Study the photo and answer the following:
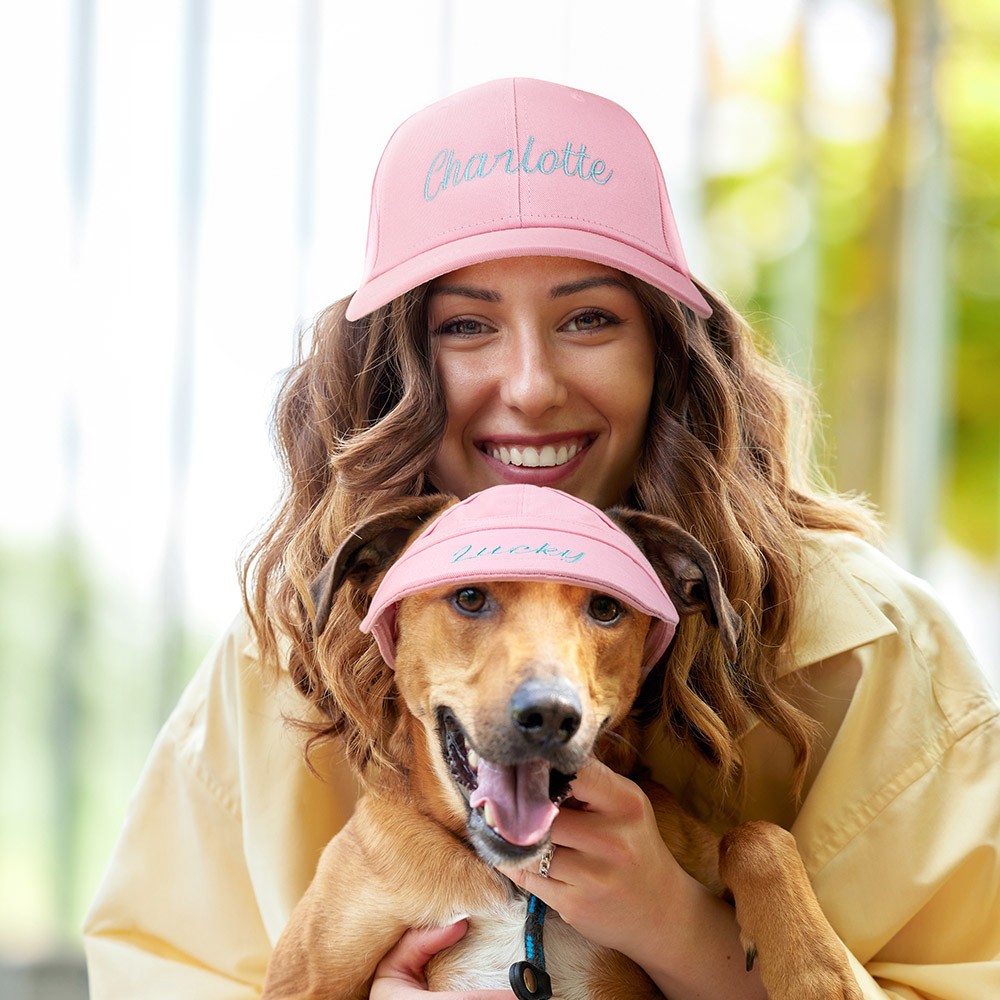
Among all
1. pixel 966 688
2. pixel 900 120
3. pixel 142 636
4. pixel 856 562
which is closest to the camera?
pixel 966 688

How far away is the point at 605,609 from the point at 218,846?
1.01m

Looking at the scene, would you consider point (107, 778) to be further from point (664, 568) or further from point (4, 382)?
point (664, 568)


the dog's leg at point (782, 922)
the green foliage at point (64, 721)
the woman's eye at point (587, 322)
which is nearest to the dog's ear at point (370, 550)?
the woman's eye at point (587, 322)

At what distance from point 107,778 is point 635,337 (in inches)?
102

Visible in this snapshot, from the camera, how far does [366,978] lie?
1866 millimetres

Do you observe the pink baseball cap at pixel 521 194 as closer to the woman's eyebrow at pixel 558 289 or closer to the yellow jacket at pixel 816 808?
the woman's eyebrow at pixel 558 289

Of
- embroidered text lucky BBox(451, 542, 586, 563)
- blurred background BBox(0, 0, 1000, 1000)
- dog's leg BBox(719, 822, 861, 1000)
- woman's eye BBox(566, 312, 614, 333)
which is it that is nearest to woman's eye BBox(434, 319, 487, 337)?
woman's eye BBox(566, 312, 614, 333)

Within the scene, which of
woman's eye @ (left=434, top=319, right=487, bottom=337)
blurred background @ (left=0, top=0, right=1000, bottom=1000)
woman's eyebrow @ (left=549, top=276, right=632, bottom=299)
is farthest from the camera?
blurred background @ (left=0, top=0, right=1000, bottom=1000)

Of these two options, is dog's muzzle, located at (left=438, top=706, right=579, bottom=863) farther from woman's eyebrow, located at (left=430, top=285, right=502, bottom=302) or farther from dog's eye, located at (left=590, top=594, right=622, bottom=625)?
woman's eyebrow, located at (left=430, top=285, right=502, bottom=302)

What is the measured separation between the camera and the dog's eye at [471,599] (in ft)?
5.41

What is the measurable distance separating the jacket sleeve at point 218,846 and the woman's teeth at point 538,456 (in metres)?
0.59

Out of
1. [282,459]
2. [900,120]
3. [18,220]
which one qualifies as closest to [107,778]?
[18,220]

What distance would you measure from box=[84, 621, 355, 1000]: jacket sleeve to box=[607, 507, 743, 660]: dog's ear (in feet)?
2.42

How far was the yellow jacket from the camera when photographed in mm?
1874
